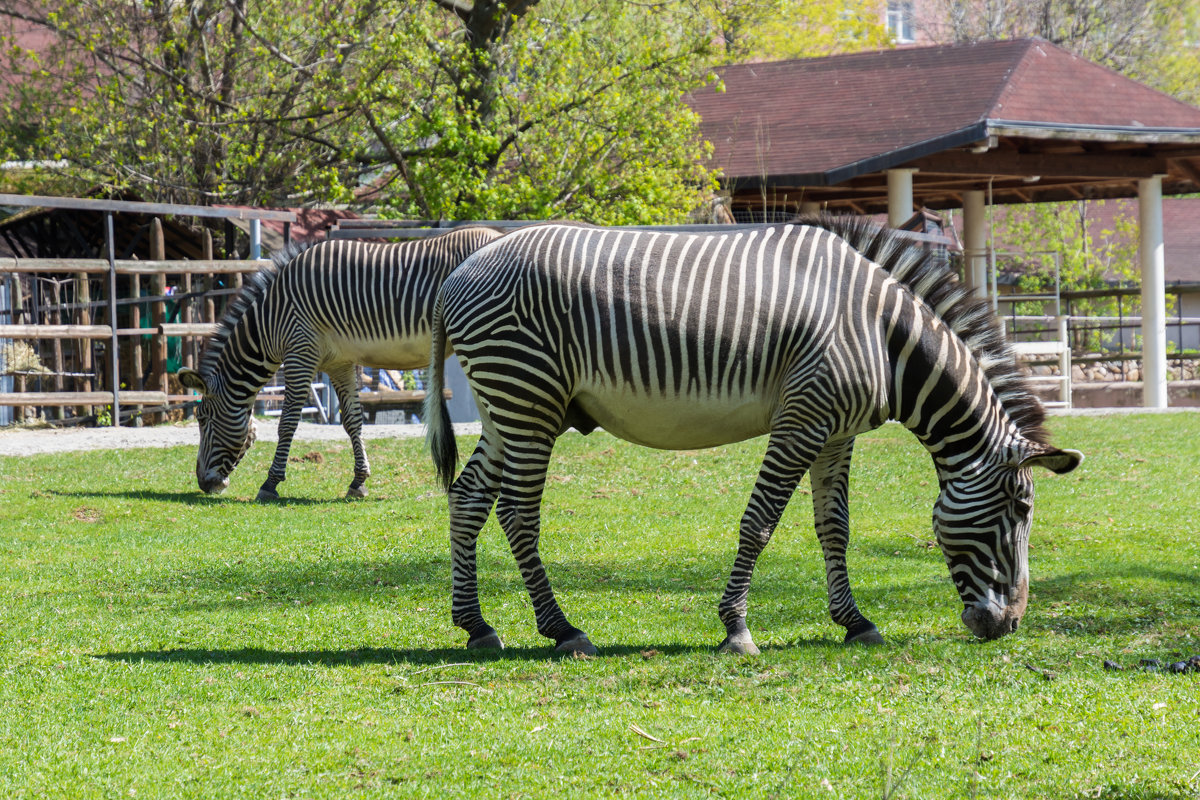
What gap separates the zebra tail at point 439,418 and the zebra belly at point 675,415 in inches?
29.1

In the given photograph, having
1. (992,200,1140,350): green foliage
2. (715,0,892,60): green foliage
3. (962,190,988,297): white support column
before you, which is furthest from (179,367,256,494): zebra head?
(715,0,892,60): green foliage

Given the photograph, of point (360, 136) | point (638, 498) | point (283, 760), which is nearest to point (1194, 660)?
point (283, 760)

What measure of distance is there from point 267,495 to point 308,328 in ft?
5.34

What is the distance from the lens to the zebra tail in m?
6.10

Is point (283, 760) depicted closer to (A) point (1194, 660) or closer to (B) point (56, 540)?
(A) point (1194, 660)

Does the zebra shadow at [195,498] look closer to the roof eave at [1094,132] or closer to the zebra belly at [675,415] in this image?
the zebra belly at [675,415]

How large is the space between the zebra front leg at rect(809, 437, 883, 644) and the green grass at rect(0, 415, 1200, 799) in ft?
0.56

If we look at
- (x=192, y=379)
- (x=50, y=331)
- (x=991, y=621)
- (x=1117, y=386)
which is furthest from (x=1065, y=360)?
(x=50, y=331)

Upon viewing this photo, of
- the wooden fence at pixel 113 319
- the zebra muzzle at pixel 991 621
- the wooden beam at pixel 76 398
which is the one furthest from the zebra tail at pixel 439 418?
the wooden beam at pixel 76 398

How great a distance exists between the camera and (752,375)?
5668mm

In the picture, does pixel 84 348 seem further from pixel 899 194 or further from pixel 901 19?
pixel 901 19

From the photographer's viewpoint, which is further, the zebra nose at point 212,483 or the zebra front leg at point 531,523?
the zebra nose at point 212,483

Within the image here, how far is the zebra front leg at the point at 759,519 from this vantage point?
553 centimetres

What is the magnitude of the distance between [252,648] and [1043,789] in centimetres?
379
